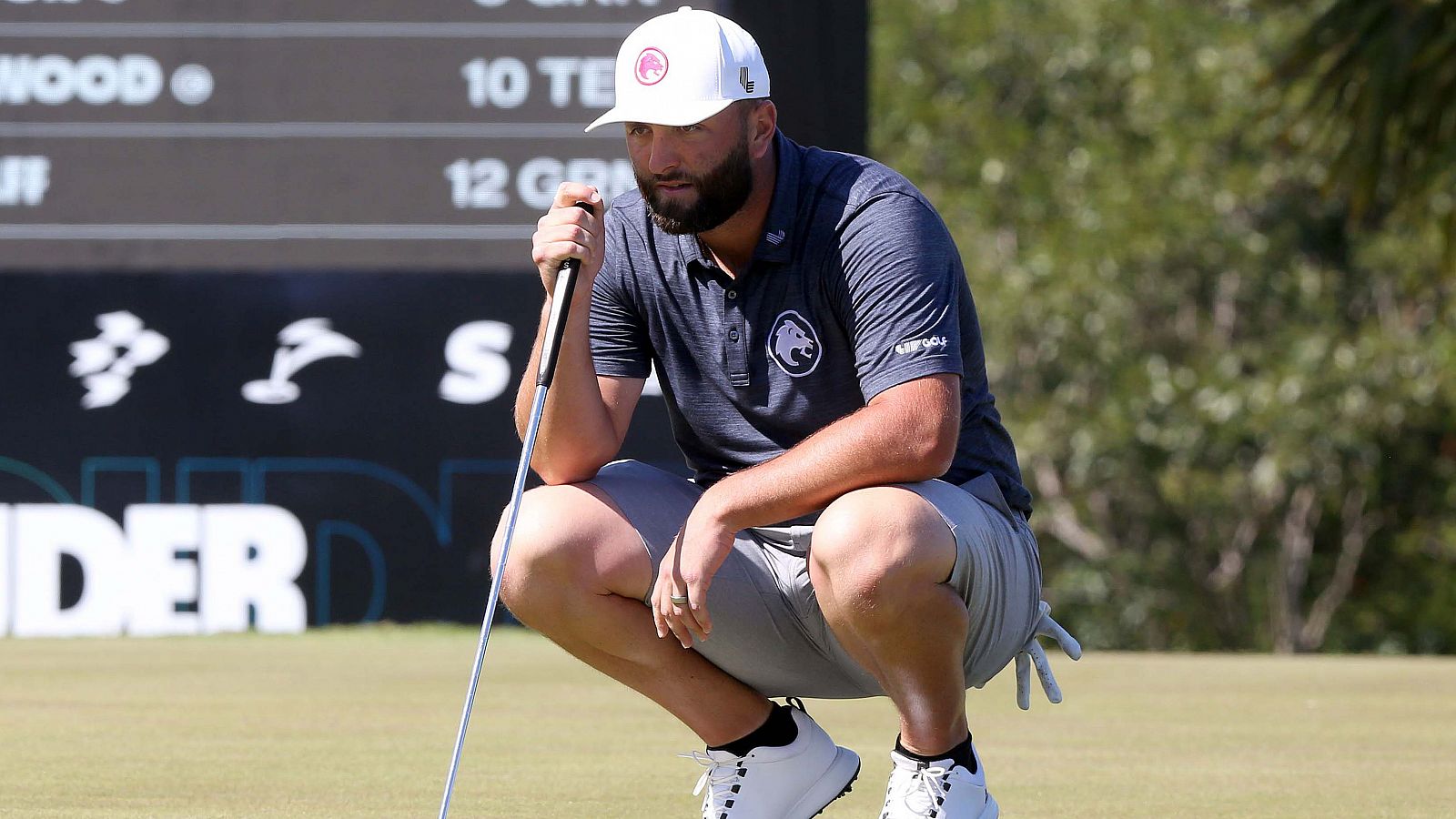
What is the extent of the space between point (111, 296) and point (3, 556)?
42.6 inches

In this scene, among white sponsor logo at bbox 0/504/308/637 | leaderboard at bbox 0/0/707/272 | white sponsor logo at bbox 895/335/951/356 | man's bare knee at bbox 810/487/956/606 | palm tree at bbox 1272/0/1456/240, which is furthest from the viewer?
palm tree at bbox 1272/0/1456/240

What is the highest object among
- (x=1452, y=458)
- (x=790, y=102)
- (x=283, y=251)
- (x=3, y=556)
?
(x=790, y=102)

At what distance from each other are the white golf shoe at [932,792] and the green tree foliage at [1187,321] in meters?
10.4

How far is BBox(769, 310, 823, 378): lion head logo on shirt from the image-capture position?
316cm

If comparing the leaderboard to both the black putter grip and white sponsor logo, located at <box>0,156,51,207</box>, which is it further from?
the black putter grip

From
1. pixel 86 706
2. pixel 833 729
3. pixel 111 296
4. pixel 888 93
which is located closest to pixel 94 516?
pixel 111 296

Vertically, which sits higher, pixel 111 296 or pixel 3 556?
pixel 111 296

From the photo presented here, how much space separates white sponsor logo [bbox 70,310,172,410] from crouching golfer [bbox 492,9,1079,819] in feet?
17.3

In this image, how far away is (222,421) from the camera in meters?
8.21

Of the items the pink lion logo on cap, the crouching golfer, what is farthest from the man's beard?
the pink lion logo on cap

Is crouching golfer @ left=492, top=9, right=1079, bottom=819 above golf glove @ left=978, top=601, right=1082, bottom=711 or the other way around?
above

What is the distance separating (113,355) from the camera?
8.24 metres

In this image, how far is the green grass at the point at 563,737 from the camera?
12.1ft

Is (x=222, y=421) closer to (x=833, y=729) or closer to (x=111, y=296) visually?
(x=111, y=296)
